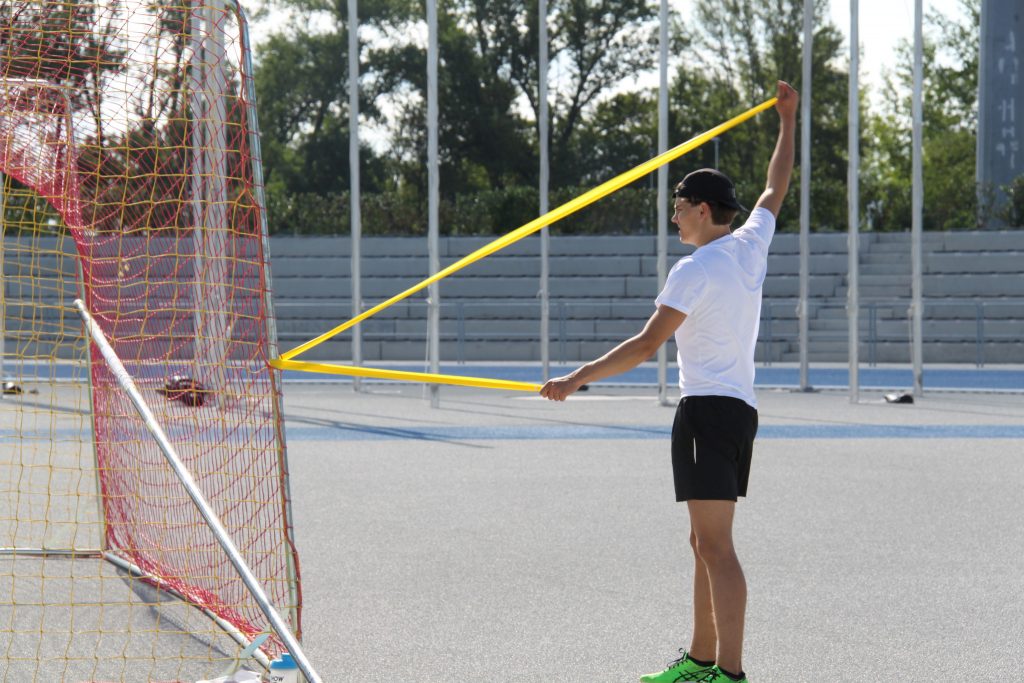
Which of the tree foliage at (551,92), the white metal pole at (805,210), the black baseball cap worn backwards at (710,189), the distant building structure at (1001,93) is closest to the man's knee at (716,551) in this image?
the black baseball cap worn backwards at (710,189)

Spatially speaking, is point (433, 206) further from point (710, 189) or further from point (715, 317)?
point (715, 317)

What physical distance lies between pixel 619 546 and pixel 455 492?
217 centimetres

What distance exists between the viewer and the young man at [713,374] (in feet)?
14.5

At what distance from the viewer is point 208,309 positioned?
6.10m

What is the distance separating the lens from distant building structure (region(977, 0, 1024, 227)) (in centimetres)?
2914

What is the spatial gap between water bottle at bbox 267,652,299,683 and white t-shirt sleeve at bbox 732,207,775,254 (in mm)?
1998

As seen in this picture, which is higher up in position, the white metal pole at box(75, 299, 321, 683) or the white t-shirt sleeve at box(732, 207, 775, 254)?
the white t-shirt sleeve at box(732, 207, 775, 254)

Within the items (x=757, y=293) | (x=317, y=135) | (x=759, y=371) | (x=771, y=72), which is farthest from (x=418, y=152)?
(x=757, y=293)

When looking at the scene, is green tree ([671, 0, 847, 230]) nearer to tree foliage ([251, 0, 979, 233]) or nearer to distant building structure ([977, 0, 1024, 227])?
tree foliage ([251, 0, 979, 233])

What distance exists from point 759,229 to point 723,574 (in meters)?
1.20

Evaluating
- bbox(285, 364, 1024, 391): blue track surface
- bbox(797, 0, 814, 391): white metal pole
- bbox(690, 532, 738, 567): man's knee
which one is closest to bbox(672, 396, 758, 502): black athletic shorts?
bbox(690, 532, 738, 567): man's knee

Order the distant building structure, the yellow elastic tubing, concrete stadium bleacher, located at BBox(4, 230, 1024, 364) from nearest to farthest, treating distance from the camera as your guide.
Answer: the yellow elastic tubing, concrete stadium bleacher, located at BBox(4, 230, 1024, 364), the distant building structure

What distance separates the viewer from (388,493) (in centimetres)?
934

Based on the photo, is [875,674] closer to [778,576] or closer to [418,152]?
[778,576]
